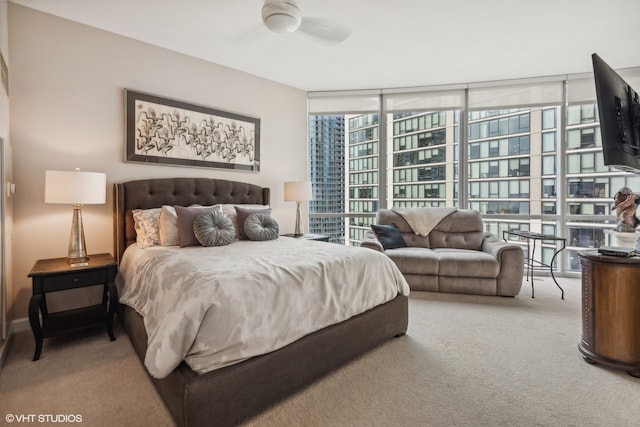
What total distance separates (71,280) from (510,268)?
4118mm

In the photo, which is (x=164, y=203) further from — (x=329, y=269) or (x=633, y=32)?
(x=633, y=32)

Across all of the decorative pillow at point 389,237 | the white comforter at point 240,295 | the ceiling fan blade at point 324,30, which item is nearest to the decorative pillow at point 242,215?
the white comforter at point 240,295

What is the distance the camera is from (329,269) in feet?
6.63

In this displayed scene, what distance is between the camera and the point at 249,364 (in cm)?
151

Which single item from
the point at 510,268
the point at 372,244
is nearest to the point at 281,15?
the point at 372,244

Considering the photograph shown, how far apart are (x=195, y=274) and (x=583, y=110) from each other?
5.41 m

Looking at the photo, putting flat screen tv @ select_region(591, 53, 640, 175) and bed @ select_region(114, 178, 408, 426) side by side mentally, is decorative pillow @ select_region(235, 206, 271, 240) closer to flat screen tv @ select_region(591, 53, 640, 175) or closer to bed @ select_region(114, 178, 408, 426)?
bed @ select_region(114, 178, 408, 426)

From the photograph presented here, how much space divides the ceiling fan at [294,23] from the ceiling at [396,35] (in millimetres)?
152

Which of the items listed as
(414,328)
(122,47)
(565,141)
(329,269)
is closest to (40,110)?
(122,47)

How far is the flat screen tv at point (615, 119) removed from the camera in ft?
6.24

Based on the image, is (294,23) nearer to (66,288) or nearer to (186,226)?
(186,226)

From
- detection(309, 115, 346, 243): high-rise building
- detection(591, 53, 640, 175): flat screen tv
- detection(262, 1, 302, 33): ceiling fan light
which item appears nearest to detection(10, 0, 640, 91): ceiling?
detection(262, 1, 302, 33): ceiling fan light

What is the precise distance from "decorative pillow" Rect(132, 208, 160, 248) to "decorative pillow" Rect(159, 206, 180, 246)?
0.07 meters

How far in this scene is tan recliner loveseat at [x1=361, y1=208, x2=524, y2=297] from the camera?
132 inches
